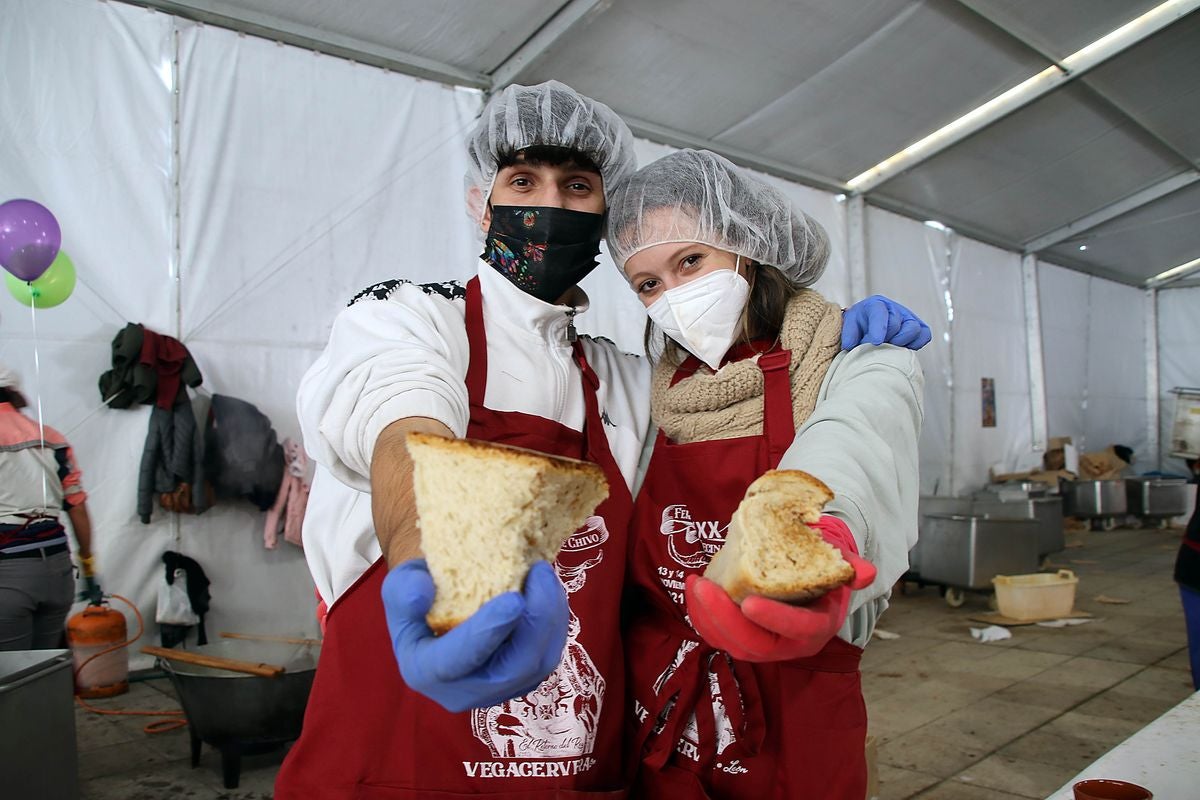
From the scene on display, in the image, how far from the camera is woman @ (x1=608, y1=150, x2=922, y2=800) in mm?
1211

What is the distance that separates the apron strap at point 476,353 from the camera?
1437 millimetres

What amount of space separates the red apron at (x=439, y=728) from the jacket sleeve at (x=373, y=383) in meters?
0.21

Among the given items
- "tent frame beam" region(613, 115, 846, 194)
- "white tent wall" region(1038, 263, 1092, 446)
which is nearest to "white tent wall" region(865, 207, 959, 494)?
"tent frame beam" region(613, 115, 846, 194)

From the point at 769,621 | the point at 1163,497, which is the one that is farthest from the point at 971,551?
the point at 1163,497

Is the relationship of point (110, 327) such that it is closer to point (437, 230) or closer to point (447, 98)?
point (437, 230)

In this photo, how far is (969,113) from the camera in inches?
310

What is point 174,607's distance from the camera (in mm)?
4480

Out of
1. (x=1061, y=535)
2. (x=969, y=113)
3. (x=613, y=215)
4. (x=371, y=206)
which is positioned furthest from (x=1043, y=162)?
(x=613, y=215)

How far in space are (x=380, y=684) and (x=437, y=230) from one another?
4623 mm

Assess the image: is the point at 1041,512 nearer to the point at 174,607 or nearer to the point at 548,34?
the point at 548,34

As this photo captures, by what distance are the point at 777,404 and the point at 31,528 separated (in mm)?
3964

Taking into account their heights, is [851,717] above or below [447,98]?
below

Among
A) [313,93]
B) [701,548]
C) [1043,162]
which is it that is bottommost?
[701,548]

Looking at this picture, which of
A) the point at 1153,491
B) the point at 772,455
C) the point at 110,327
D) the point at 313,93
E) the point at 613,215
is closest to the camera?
the point at 772,455
